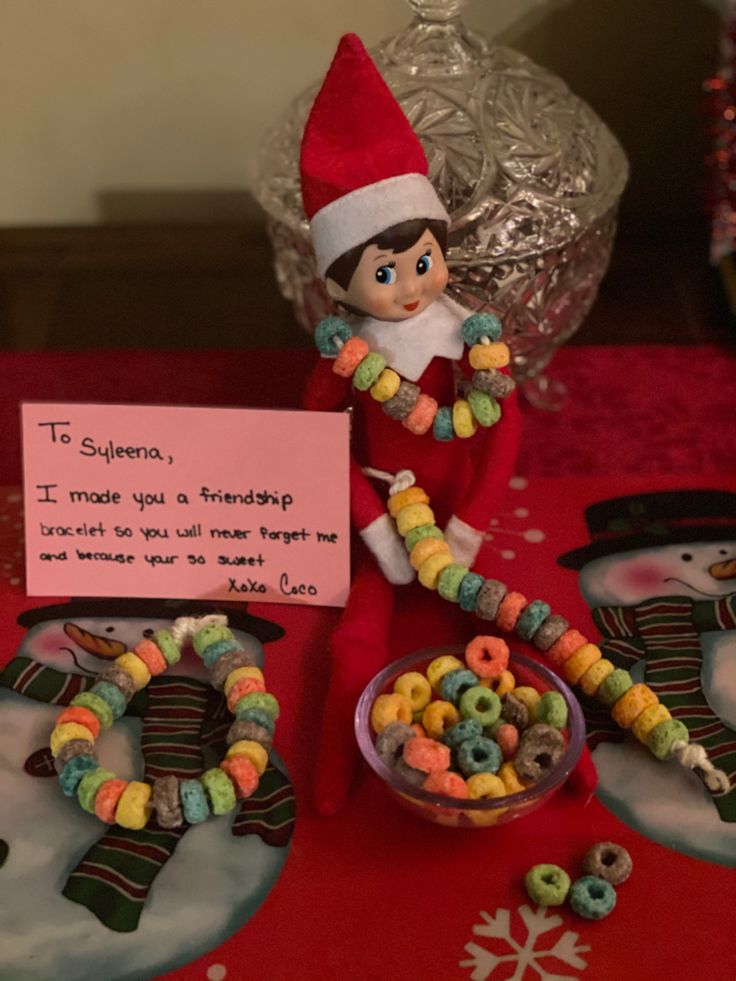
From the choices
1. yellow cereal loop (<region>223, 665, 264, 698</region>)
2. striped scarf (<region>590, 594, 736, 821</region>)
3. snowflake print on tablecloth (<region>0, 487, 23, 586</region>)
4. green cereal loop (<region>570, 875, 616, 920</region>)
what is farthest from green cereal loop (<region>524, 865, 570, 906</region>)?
snowflake print on tablecloth (<region>0, 487, 23, 586</region>)

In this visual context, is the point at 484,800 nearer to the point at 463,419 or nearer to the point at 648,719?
the point at 648,719

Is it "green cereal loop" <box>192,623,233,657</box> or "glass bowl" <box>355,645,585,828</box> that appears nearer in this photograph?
"glass bowl" <box>355,645,585,828</box>

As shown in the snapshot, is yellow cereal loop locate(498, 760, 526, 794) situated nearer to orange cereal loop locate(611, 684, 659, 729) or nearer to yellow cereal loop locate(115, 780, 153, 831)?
orange cereal loop locate(611, 684, 659, 729)

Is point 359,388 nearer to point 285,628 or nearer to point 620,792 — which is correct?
point 285,628

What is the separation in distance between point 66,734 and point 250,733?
4.3 inches

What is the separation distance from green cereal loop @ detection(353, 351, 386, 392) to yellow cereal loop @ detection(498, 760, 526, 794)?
0.25m

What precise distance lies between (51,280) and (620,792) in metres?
0.84

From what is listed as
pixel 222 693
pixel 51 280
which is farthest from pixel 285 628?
pixel 51 280

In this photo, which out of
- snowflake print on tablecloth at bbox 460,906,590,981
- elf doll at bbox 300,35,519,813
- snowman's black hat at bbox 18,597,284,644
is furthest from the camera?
snowman's black hat at bbox 18,597,284,644

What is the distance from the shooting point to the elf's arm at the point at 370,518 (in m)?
0.73

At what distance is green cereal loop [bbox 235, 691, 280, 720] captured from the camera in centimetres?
66

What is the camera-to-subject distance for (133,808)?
0.60 meters

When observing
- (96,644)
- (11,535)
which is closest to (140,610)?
(96,644)

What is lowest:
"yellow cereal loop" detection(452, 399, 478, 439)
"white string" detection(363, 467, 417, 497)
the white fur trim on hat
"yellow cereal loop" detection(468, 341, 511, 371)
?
"white string" detection(363, 467, 417, 497)
